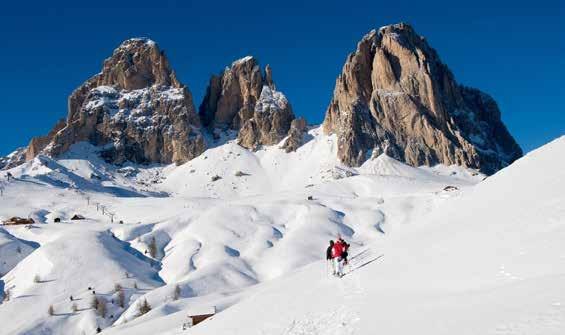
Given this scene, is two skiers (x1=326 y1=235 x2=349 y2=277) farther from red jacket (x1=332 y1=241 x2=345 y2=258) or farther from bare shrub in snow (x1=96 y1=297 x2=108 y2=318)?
bare shrub in snow (x1=96 y1=297 x2=108 y2=318)

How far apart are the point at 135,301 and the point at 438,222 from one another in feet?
154

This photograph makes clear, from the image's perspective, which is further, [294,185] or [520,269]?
[294,185]

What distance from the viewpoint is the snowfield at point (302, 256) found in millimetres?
16578

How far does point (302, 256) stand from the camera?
84250 millimetres

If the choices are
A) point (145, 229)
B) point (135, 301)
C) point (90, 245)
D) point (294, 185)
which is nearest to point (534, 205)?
point (135, 301)

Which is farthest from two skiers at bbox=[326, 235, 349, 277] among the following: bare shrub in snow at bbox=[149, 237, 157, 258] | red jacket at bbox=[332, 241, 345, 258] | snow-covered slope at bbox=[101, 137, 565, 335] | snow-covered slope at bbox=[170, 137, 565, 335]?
bare shrub in snow at bbox=[149, 237, 157, 258]

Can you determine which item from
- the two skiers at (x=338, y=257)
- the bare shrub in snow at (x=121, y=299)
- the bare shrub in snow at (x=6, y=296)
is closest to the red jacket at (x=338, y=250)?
the two skiers at (x=338, y=257)

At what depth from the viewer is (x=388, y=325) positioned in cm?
1519

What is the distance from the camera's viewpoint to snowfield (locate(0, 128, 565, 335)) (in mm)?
16578

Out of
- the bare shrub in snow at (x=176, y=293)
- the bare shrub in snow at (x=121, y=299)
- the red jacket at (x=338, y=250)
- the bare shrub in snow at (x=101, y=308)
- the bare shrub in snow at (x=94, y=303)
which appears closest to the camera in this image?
the red jacket at (x=338, y=250)

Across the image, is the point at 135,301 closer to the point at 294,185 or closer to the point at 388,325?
the point at 388,325

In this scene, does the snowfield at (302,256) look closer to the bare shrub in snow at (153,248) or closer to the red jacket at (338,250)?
the bare shrub in snow at (153,248)

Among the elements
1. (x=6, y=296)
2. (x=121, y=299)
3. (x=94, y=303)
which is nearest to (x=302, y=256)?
(x=121, y=299)

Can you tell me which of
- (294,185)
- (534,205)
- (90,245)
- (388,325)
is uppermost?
(294,185)
